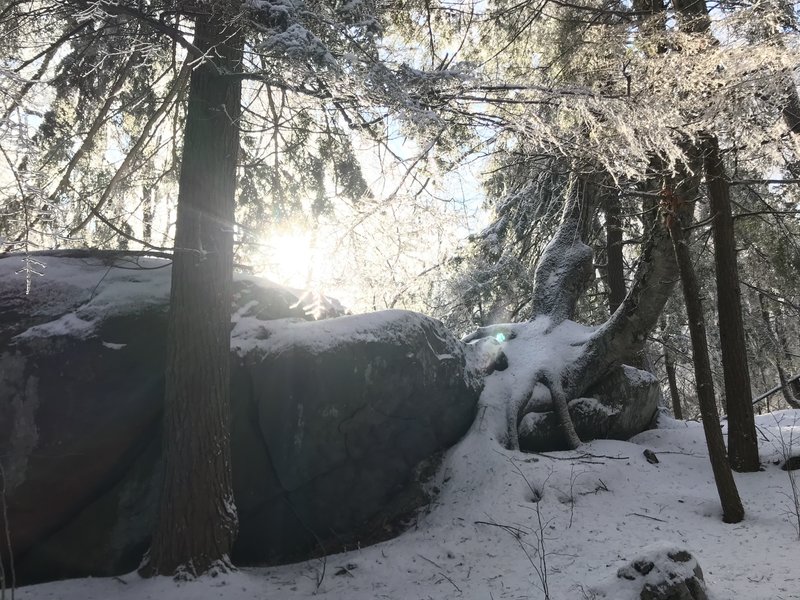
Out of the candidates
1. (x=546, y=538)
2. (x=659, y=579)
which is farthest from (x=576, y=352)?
(x=659, y=579)

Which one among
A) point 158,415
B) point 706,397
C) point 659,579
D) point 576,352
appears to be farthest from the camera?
point 576,352

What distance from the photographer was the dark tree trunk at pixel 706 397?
190 inches

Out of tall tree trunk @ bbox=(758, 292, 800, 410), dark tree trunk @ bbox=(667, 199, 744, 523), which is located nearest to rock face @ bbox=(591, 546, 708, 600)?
dark tree trunk @ bbox=(667, 199, 744, 523)

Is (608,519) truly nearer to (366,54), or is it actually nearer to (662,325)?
(366,54)

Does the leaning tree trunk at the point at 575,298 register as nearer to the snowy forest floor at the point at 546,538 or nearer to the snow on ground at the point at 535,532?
the snow on ground at the point at 535,532

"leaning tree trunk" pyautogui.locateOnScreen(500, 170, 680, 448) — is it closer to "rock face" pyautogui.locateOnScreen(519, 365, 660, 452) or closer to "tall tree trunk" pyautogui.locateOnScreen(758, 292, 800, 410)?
"rock face" pyautogui.locateOnScreen(519, 365, 660, 452)

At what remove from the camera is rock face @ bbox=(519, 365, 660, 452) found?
6.87m

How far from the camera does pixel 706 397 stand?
15.9ft

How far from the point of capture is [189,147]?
4832 mm

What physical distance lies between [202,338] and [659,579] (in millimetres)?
4068

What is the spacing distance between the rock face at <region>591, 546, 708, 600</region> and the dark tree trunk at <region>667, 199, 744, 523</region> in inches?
73.0

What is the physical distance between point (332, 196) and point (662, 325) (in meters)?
11.3

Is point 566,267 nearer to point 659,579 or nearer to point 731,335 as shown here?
point 731,335

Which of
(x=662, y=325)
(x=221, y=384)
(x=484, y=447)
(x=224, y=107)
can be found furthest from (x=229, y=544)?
(x=662, y=325)
